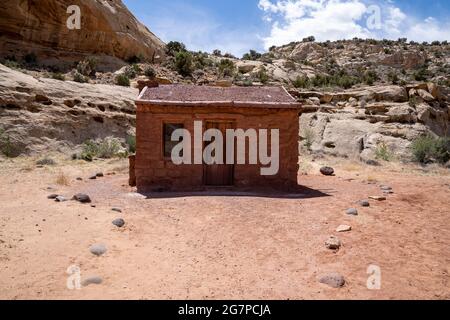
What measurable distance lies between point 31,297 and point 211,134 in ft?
23.5

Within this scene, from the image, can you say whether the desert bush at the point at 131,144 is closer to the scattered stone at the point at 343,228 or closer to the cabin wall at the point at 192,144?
the cabin wall at the point at 192,144

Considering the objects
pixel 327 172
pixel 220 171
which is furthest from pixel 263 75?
pixel 220 171

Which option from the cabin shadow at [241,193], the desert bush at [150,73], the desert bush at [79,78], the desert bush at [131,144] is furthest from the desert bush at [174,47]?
the cabin shadow at [241,193]

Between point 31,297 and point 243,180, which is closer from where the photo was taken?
point 31,297

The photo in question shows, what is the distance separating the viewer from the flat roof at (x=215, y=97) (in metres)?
10.4

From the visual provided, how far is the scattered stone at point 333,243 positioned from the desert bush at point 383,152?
12741 mm

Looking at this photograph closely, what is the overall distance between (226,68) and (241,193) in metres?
19.8

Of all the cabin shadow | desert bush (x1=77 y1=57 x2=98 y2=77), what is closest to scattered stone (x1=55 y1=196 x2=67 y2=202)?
the cabin shadow

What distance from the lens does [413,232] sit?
22.3 ft

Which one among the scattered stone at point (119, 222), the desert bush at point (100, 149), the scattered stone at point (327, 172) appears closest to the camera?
the scattered stone at point (119, 222)

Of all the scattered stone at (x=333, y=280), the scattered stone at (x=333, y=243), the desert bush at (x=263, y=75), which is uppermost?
the desert bush at (x=263, y=75)

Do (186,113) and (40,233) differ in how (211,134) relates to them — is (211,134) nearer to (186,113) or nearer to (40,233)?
(186,113)

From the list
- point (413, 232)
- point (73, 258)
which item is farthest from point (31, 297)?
point (413, 232)
